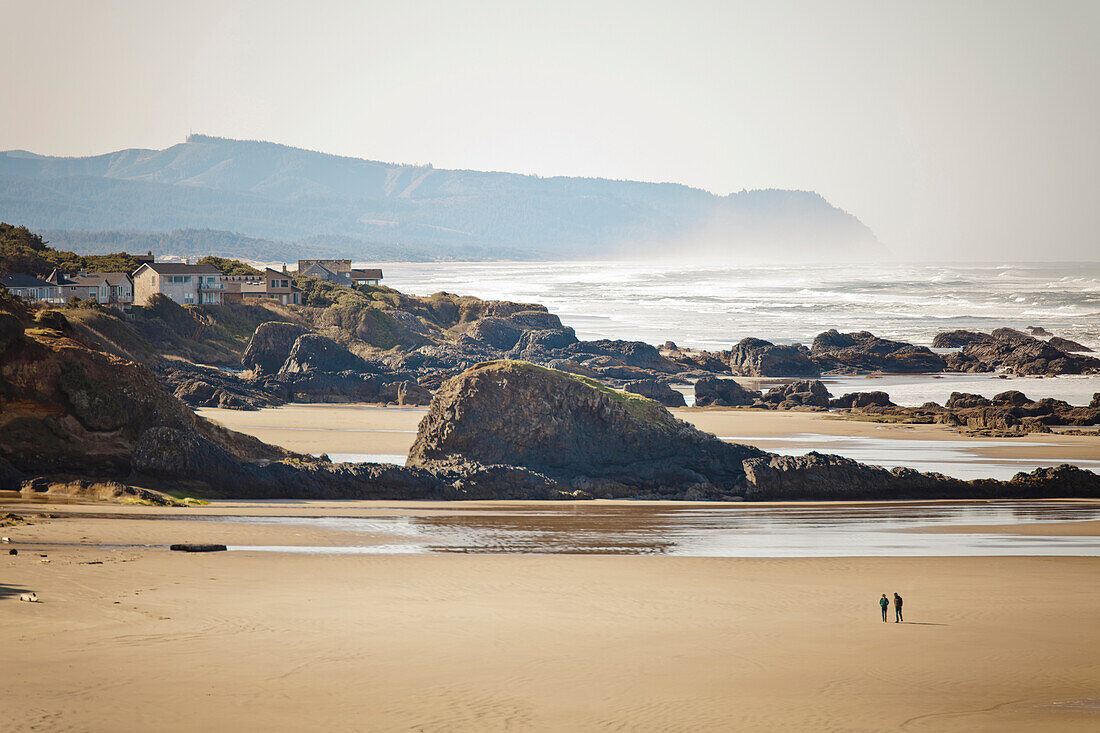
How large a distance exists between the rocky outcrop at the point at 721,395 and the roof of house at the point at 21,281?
36311mm

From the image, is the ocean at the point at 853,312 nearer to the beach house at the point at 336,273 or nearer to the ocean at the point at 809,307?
the ocean at the point at 809,307

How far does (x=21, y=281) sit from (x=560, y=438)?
141ft

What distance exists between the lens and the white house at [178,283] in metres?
59.2

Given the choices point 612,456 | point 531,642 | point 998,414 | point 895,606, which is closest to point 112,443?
point 612,456

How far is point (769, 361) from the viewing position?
156 feet

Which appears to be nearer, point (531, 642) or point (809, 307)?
point (531, 642)

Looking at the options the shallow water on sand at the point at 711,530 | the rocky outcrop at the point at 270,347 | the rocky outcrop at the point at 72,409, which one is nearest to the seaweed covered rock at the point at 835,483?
the shallow water on sand at the point at 711,530

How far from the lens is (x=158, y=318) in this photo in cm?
4894

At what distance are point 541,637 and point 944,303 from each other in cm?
8972

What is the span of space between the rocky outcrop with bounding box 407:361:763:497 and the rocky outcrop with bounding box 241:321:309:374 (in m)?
21.9

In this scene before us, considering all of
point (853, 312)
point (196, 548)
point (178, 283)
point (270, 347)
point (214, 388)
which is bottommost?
point (196, 548)

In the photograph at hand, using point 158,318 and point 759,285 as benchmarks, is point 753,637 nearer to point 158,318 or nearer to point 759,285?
point 158,318

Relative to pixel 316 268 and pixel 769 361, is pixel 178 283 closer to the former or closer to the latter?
pixel 316 268

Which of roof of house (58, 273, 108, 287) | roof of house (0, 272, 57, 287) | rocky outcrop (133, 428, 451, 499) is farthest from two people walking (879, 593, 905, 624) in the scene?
roof of house (58, 273, 108, 287)
